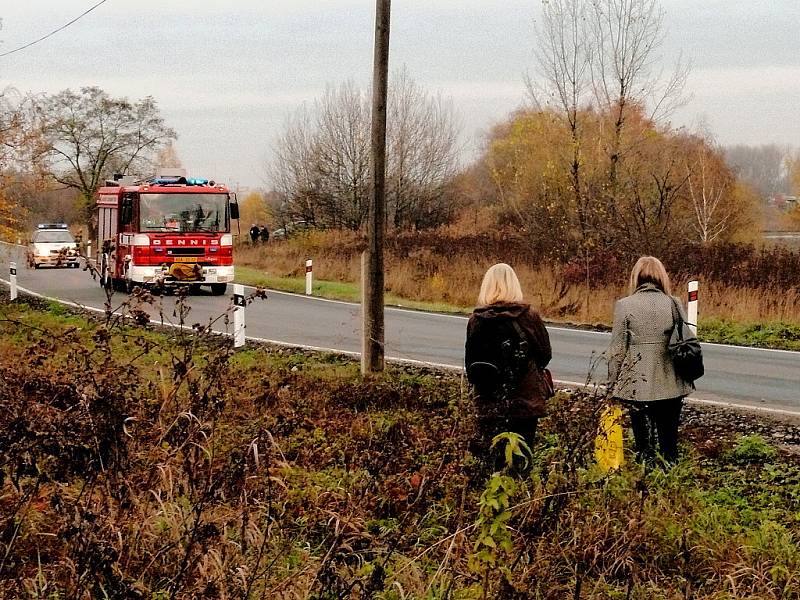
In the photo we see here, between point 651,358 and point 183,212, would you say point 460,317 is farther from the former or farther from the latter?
point 651,358

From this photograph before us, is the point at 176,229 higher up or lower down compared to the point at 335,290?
higher up

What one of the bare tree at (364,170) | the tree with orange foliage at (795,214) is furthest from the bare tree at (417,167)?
the tree with orange foliage at (795,214)

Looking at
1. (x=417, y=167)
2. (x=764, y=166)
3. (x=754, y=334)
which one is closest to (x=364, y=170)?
(x=417, y=167)

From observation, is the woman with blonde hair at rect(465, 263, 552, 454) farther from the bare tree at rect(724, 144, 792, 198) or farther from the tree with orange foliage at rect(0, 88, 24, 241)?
the bare tree at rect(724, 144, 792, 198)

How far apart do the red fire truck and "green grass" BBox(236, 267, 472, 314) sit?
2.53 metres

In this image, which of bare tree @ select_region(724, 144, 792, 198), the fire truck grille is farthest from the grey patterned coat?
bare tree @ select_region(724, 144, 792, 198)

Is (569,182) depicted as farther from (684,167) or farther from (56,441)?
(56,441)

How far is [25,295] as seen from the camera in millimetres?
24141

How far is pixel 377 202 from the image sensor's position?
11117 mm

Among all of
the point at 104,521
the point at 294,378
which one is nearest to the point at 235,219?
the point at 294,378

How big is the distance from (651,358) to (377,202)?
487 cm

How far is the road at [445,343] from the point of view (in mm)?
11641

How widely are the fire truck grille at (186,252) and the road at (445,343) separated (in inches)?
42.9

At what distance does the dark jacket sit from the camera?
6.15 meters
